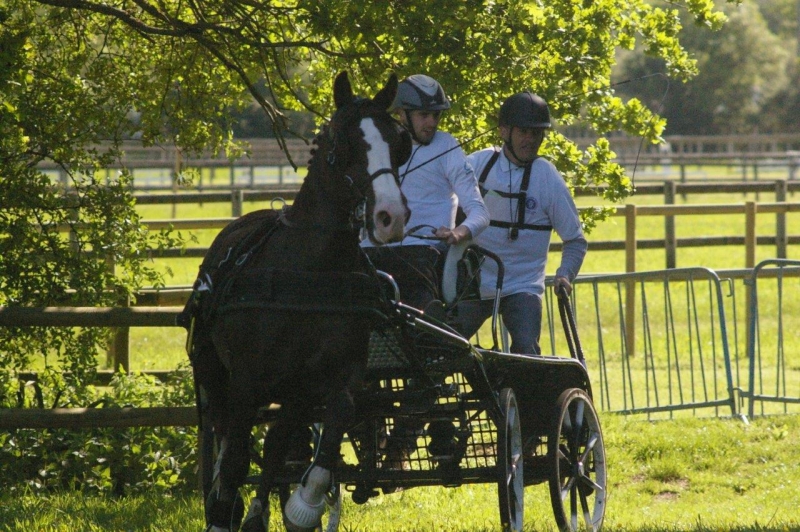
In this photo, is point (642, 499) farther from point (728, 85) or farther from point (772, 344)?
point (728, 85)

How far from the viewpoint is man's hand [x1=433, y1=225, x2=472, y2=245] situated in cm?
524

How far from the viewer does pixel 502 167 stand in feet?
20.7

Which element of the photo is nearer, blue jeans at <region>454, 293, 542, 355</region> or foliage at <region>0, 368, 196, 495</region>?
blue jeans at <region>454, 293, 542, 355</region>

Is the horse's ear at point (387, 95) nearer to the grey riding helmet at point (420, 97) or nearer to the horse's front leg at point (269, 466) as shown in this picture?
the grey riding helmet at point (420, 97)

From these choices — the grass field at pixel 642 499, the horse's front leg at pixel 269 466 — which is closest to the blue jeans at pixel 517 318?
the grass field at pixel 642 499

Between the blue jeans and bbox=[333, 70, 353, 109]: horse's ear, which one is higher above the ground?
bbox=[333, 70, 353, 109]: horse's ear

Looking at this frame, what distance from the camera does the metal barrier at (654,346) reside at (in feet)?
34.1

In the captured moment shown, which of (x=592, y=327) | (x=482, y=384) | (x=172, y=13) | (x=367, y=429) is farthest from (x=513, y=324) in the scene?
(x=592, y=327)

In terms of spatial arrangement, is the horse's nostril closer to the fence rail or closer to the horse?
the horse

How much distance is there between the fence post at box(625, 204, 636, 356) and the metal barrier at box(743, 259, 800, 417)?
1393mm

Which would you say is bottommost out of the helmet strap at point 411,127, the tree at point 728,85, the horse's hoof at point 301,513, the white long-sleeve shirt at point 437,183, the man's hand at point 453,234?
the horse's hoof at point 301,513

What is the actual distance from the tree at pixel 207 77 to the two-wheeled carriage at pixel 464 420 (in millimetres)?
1645

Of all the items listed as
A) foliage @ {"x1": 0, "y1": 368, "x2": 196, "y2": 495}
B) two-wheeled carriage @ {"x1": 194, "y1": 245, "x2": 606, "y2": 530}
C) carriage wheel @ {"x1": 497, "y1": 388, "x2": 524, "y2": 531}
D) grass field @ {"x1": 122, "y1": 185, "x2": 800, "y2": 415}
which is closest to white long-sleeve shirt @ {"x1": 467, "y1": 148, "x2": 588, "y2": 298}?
two-wheeled carriage @ {"x1": 194, "y1": 245, "x2": 606, "y2": 530}

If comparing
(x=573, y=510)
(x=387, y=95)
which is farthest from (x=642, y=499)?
(x=387, y=95)
